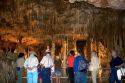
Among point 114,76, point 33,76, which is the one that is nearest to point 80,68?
point 114,76

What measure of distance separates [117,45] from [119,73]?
28.1 feet

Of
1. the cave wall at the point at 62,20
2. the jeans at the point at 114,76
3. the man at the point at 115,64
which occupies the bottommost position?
the jeans at the point at 114,76

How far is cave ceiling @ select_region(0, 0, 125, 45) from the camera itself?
25.4 meters

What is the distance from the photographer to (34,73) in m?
17.9

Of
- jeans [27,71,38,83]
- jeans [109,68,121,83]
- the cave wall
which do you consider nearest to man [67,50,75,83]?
jeans [109,68,121,83]

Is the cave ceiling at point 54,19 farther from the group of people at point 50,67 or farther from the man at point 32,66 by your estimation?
the man at point 32,66

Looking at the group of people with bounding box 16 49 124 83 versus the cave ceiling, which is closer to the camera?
the group of people with bounding box 16 49 124 83

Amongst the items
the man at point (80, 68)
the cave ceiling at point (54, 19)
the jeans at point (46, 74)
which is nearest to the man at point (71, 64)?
the man at point (80, 68)

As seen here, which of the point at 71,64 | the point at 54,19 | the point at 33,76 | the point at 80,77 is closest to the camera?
the point at 33,76

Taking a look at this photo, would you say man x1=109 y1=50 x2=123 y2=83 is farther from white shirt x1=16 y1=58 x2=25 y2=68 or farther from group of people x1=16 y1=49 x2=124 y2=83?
white shirt x1=16 y1=58 x2=25 y2=68

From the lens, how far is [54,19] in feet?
89.7

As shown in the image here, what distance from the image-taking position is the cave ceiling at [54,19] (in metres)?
25.4

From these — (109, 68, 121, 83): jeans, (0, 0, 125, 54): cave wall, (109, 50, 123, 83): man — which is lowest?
(109, 68, 121, 83): jeans

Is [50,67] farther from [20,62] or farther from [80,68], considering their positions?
[20,62]
